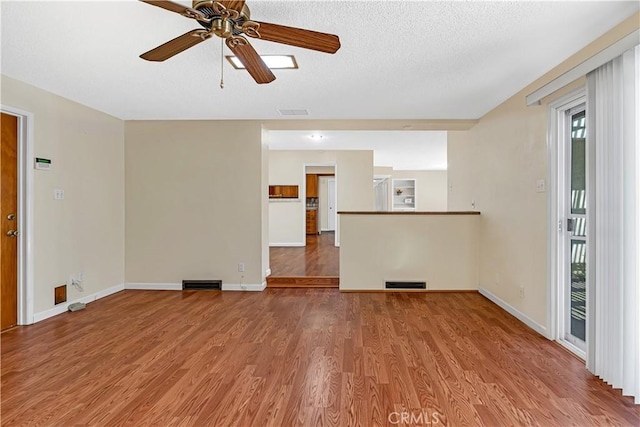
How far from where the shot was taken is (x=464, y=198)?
5.12m

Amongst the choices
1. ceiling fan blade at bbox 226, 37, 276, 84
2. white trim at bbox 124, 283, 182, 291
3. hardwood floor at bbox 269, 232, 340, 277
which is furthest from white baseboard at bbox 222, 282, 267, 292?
ceiling fan blade at bbox 226, 37, 276, 84

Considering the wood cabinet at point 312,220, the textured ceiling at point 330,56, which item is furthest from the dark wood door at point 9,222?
the wood cabinet at point 312,220

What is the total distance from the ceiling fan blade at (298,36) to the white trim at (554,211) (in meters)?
2.13

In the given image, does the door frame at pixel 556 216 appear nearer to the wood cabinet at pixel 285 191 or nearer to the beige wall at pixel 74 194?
the beige wall at pixel 74 194

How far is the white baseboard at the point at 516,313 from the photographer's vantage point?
3.01 m

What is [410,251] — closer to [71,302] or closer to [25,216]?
[71,302]

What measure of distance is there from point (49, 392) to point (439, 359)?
8.65ft

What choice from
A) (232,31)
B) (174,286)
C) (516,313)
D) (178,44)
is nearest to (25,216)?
(174,286)

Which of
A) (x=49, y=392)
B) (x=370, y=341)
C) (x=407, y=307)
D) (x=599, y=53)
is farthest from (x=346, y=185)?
(x=49, y=392)

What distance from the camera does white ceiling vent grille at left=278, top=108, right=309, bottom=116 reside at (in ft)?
13.2

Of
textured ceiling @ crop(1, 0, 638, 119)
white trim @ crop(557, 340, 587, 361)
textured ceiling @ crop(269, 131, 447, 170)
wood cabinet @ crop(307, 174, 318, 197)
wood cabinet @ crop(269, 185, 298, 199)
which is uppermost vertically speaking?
textured ceiling @ crop(269, 131, 447, 170)

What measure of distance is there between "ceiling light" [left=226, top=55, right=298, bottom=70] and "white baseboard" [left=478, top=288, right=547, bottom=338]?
3.18 metres

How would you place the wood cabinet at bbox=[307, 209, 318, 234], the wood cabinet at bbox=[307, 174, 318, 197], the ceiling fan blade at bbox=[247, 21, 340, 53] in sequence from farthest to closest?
the wood cabinet at bbox=[307, 174, 318, 197] → the wood cabinet at bbox=[307, 209, 318, 234] → the ceiling fan blade at bbox=[247, 21, 340, 53]

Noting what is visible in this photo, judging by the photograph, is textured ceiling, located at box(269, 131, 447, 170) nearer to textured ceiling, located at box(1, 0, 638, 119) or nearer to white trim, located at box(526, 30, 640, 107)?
textured ceiling, located at box(1, 0, 638, 119)
